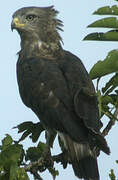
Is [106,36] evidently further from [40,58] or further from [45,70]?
[40,58]

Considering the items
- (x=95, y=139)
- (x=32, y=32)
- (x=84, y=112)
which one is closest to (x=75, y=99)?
(x=84, y=112)

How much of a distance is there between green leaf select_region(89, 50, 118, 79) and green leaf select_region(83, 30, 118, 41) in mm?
382

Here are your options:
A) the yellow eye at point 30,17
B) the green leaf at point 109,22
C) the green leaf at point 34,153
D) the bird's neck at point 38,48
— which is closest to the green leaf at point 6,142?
the green leaf at point 34,153

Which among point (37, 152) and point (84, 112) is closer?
point (37, 152)

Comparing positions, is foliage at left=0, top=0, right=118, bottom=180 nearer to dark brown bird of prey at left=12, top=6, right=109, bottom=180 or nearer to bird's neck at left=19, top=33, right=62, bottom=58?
dark brown bird of prey at left=12, top=6, right=109, bottom=180

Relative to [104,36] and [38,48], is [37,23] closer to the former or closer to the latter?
[38,48]

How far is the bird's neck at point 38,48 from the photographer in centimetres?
658

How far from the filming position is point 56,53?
6512 millimetres

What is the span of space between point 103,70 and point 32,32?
11.3 feet

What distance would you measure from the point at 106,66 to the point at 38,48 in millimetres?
3052

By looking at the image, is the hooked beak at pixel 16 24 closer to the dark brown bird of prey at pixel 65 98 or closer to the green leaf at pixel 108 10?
the dark brown bird of prey at pixel 65 98

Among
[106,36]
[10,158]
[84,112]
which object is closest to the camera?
[10,158]

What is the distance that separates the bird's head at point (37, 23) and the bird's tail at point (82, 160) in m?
2.25

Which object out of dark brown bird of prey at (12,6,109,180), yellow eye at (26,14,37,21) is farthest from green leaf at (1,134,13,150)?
yellow eye at (26,14,37,21)
